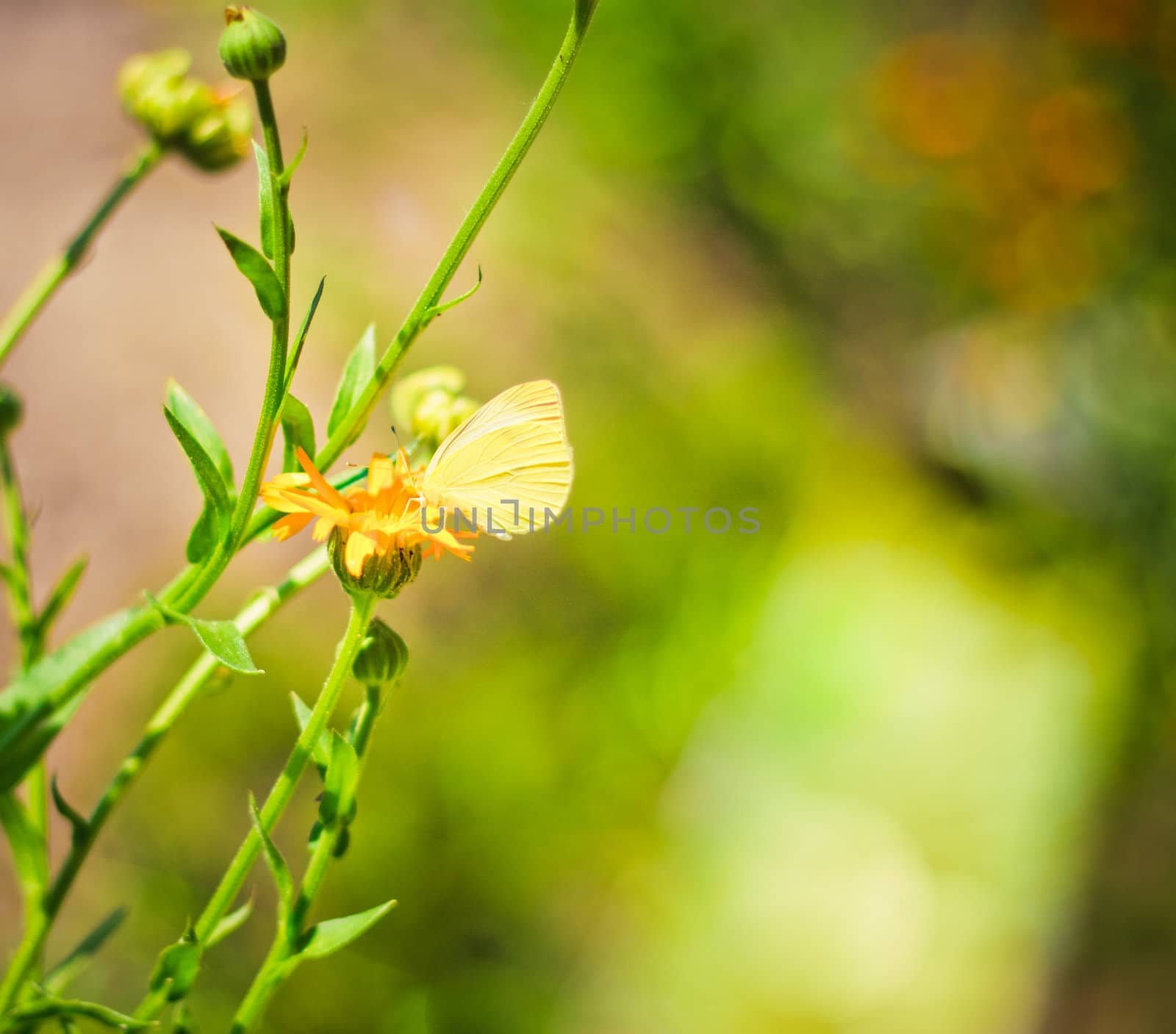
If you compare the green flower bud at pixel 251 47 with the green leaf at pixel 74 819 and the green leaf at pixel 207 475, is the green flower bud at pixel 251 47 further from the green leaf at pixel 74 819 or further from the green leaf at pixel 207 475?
the green leaf at pixel 74 819

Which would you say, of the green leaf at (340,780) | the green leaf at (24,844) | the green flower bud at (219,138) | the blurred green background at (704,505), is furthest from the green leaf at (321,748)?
the blurred green background at (704,505)

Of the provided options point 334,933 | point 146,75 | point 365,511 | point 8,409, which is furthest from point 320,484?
point 146,75

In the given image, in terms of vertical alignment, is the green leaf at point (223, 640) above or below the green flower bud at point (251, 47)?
below

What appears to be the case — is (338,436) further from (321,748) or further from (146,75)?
(146,75)

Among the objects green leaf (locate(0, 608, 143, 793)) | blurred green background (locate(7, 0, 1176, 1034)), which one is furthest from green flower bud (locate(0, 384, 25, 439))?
blurred green background (locate(7, 0, 1176, 1034))

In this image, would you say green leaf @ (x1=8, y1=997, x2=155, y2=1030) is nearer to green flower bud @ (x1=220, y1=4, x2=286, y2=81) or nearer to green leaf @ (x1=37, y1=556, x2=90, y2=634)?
green leaf @ (x1=37, y1=556, x2=90, y2=634)

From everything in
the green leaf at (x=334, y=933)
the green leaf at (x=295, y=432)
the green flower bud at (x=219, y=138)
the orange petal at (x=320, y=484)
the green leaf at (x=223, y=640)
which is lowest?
the green leaf at (x=334, y=933)

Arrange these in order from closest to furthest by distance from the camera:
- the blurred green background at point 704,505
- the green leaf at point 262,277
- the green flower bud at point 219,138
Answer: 1. the green leaf at point 262,277
2. the green flower bud at point 219,138
3. the blurred green background at point 704,505

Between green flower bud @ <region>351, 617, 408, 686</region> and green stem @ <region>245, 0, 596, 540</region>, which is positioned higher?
green stem @ <region>245, 0, 596, 540</region>

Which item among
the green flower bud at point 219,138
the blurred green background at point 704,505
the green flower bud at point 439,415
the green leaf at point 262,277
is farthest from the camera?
the blurred green background at point 704,505
